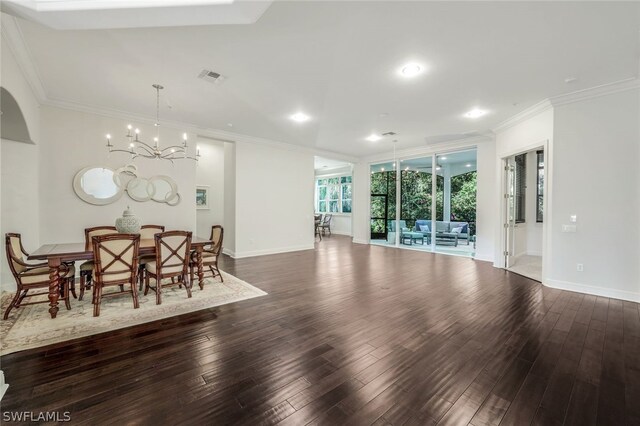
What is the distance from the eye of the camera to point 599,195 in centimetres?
394

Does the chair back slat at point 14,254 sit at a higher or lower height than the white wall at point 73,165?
lower

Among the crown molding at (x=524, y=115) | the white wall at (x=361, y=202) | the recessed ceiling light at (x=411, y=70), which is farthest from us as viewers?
the white wall at (x=361, y=202)

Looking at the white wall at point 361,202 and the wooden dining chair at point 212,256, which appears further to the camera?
the white wall at point 361,202

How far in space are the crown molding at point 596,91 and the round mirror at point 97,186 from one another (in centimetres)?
774

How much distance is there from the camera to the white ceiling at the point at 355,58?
244 centimetres

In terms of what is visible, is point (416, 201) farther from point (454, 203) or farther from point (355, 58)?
point (355, 58)

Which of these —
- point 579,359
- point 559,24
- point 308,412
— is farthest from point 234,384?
point 559,24

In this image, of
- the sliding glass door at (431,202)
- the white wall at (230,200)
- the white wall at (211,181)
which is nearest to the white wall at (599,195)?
the sliding glass door at (431,202)

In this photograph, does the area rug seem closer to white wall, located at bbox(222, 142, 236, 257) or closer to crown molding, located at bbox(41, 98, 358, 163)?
white wall, located at bbox(222, 142, 236, 257)

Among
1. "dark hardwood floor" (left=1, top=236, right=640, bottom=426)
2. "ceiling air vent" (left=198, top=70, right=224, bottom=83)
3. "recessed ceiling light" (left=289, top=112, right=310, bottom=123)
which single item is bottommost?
"dark hardwood floor" (left=1, top=236, right=640, bottom=426)

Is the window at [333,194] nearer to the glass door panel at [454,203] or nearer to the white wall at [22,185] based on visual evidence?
the glass door panel at [454,203]

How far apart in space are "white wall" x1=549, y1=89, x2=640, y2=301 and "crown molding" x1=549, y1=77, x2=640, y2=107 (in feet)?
0.21

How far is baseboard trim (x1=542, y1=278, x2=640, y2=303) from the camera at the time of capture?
3723mm

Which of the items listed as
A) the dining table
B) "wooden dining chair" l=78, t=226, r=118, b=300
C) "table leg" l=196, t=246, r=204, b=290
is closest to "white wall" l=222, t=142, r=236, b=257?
"table leg" l=196, t=246, r=204, b=290
